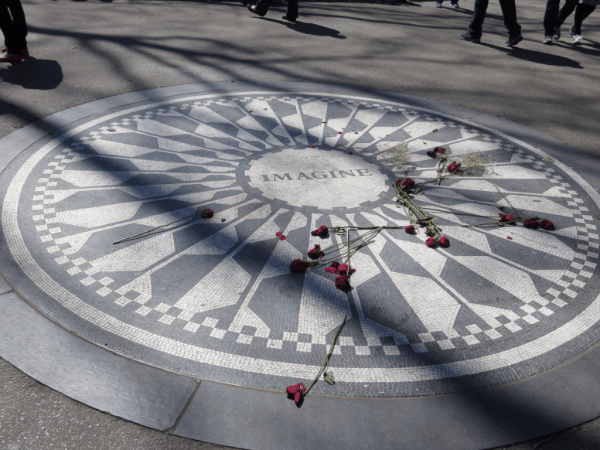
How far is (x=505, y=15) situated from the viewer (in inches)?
340

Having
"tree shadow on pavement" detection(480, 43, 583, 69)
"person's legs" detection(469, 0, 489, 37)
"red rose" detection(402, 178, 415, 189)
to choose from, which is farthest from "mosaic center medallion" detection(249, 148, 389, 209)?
"person's legs" detection(469, 0, 489, 37)

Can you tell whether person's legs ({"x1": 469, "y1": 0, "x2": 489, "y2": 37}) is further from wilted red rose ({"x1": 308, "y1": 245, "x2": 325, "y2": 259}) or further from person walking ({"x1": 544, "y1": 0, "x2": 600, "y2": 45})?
wilted red rose ({"x1": 308, "y1": 245, "x2": 325, "y2": 259})

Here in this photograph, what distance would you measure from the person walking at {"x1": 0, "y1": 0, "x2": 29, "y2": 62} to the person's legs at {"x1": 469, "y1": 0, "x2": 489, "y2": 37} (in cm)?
771

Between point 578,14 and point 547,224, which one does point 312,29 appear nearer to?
point 578,14

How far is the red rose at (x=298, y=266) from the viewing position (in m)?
2.93

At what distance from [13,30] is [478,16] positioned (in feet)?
26.5

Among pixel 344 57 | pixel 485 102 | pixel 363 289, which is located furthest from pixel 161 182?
pixel 344 57

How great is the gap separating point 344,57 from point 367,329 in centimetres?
625

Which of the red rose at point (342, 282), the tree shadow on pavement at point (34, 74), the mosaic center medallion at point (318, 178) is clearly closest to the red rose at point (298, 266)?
the red rose at point (342, 282)

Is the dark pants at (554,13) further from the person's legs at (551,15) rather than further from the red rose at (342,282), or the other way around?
the red rose at (342,282)

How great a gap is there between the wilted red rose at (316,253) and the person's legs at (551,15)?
883cm

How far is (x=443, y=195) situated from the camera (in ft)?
13.0

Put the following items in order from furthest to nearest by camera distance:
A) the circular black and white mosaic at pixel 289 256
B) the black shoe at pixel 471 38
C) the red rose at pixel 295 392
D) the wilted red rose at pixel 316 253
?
the black shoe at pixel 471 38
the wilted red rose at pixel 316 253
the circular black and white mosaic at pixel 289 256
the red rose at pixel 295 392

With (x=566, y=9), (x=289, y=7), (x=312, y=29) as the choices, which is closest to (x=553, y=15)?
(x=566, y=9)
